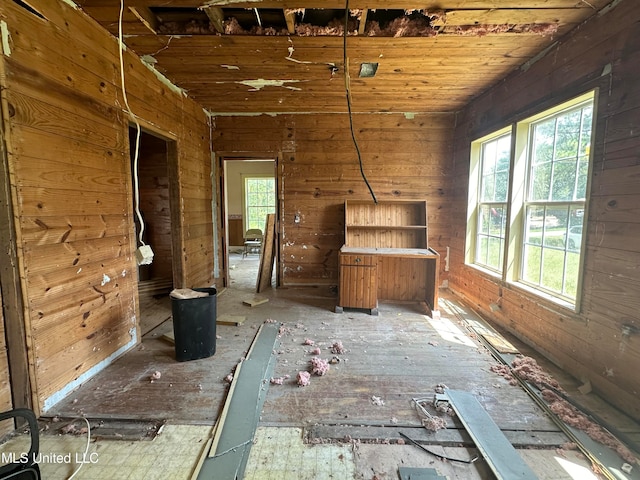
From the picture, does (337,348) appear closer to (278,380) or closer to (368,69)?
(278,380)

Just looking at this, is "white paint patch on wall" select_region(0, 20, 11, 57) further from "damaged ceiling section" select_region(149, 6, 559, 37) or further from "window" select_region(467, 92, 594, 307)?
"window" select_region(467, 92, 594, 307)

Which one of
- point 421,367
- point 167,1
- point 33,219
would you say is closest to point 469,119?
point 421,367

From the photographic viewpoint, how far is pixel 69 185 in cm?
188

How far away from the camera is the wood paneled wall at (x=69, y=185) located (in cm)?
159

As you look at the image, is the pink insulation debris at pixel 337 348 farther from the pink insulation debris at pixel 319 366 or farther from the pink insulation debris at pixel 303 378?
the pink insulation debris at pixel 303 378

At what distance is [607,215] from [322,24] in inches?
95.2

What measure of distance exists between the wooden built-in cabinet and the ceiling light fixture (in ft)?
→ 5.45

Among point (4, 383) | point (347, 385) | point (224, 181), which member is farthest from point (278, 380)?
point (224, 181)

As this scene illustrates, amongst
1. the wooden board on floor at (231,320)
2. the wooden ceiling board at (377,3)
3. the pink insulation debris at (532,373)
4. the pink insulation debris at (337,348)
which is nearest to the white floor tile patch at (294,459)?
the pink insulation debris at (337,348)

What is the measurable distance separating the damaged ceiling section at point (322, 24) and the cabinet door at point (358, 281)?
2131 millimetres

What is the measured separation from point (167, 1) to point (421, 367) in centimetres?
315

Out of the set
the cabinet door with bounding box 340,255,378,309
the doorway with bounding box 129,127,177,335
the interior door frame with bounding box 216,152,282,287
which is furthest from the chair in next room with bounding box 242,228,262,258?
the cabinet door with bounding box 340,255,378,309

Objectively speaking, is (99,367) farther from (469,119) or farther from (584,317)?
(469,119)

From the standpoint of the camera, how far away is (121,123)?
92.4 inches
